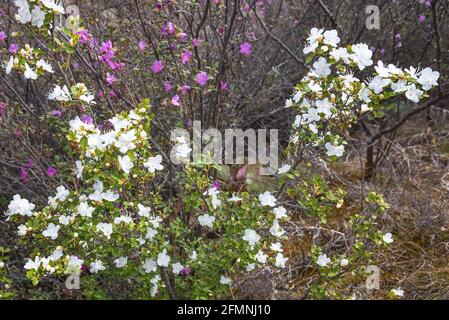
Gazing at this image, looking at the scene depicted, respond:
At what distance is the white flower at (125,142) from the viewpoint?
176 centimetres

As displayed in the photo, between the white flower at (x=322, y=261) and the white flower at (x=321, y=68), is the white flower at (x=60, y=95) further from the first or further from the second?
the white flower at (x=322, y=261)

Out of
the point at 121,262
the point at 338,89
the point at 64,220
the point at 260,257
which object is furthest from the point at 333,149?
the point at 64,220

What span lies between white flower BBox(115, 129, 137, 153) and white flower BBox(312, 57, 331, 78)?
67cm

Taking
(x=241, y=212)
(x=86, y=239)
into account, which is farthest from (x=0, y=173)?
(x=241, y=212)

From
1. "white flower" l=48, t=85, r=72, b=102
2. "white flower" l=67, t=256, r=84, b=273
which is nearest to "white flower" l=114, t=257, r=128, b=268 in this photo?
"white flower" l=67, t=256, r=84, b=273

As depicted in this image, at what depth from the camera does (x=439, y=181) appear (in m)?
3.37

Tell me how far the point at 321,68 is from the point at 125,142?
2.35 feet

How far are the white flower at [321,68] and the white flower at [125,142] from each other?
26.3 inches

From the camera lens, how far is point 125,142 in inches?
69.5

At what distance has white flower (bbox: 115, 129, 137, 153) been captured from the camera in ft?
5.77

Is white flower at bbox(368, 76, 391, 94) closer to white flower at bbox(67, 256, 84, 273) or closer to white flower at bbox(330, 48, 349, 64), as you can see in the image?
white flower at bbox(330, 48, 349, 64)

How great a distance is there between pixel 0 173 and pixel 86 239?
1.23 meters

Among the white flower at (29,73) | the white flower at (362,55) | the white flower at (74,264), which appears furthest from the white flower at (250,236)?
the white flower at (29,73)
